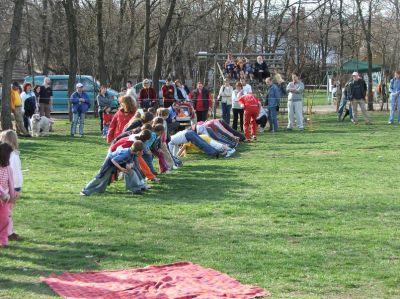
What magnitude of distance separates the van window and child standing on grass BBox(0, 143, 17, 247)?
29970 millimetres

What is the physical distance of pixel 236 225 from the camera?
10.3 meters

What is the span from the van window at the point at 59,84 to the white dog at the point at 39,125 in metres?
13.4

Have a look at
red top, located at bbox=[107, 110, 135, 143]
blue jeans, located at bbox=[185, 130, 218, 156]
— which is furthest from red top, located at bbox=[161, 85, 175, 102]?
red top, located at bbox=[107, 110, 135, 143]

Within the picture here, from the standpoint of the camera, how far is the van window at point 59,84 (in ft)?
127

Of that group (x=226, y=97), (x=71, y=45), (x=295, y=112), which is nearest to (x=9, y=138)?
(x=226, y=97)

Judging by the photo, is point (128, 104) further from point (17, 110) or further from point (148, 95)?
point (17, 110)

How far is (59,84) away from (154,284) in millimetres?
32512

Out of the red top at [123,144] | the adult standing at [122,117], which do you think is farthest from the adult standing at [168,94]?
the red top at [123,144]

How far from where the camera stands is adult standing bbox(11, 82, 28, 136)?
2497cm

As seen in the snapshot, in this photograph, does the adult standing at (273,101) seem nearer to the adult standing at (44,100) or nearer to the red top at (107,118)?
the red top at (107,118)

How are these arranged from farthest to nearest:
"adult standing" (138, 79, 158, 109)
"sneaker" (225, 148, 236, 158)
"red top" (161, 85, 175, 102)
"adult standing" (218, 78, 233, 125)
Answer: "red top" (161, 85, 175, 102), "adult standing" (218, 78, 233, 125), "adult standing" (138, 79, 158, 109), "sneaker" (225, 148, 236, 158)

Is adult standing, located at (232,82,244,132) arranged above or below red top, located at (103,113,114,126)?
above

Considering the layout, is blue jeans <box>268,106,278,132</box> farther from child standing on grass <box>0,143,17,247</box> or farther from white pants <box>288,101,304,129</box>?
child standing on grass <box>0,143,17,247</box>

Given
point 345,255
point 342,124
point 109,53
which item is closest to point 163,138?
point 345,255
